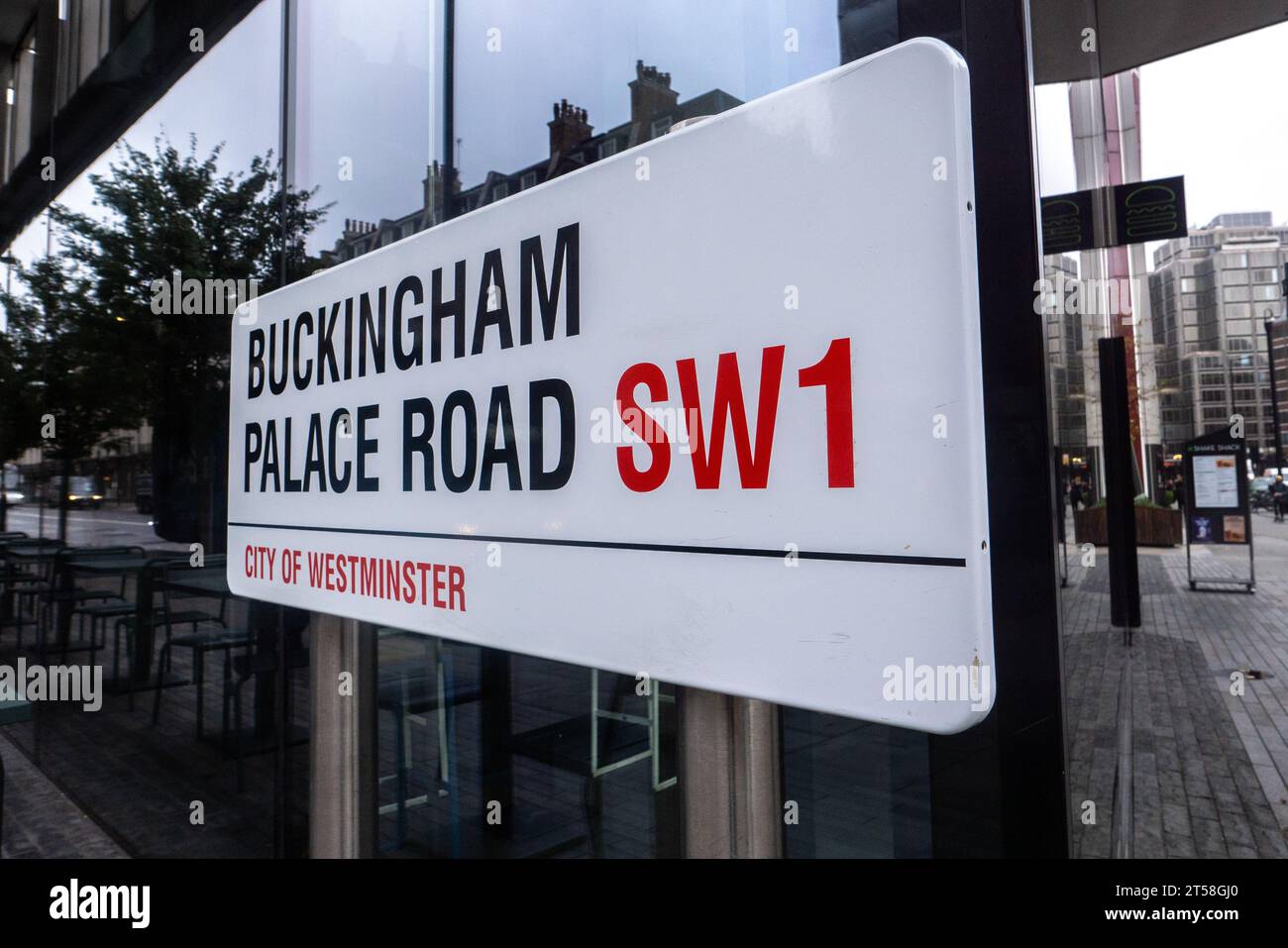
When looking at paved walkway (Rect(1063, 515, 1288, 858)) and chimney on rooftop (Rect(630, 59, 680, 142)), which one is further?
paved walkway (Rect(1063, 515, 1288, 858))

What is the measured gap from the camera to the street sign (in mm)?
791

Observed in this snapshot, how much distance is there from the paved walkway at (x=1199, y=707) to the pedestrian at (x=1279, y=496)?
0.25 feet

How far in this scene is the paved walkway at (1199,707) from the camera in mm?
3183

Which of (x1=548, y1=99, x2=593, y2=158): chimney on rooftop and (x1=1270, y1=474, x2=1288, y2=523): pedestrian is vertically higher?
(x1=548, y1=99, x2=593, y2=158): chimney on rooftop

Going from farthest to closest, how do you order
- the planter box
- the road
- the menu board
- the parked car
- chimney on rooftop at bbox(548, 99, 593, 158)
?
the menu board, the planter box, the parked car, the road, chimney on rooftop at bbox(548, 99, 593, 158)

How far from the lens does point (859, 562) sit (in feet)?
2.75

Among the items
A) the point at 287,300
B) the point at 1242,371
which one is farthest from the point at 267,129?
the point at 1242,371

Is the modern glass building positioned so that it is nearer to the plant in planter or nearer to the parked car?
the parked car

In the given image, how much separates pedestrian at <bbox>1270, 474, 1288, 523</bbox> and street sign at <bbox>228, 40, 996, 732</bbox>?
3.26 metres

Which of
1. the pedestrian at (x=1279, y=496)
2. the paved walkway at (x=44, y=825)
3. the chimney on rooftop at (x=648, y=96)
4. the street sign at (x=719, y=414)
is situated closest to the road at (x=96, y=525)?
the paved walkway at (x=44, y=825)

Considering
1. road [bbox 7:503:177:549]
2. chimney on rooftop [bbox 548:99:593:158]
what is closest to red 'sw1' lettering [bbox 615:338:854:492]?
chimney on rooftop [bbox 548:99:593:158]

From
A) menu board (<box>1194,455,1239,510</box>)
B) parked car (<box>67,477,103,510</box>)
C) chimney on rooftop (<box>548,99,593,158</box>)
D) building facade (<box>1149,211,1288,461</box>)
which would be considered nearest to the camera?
chimney on rooftop (<box>548,99,593,158</box>)

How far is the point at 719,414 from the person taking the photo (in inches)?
38.4
